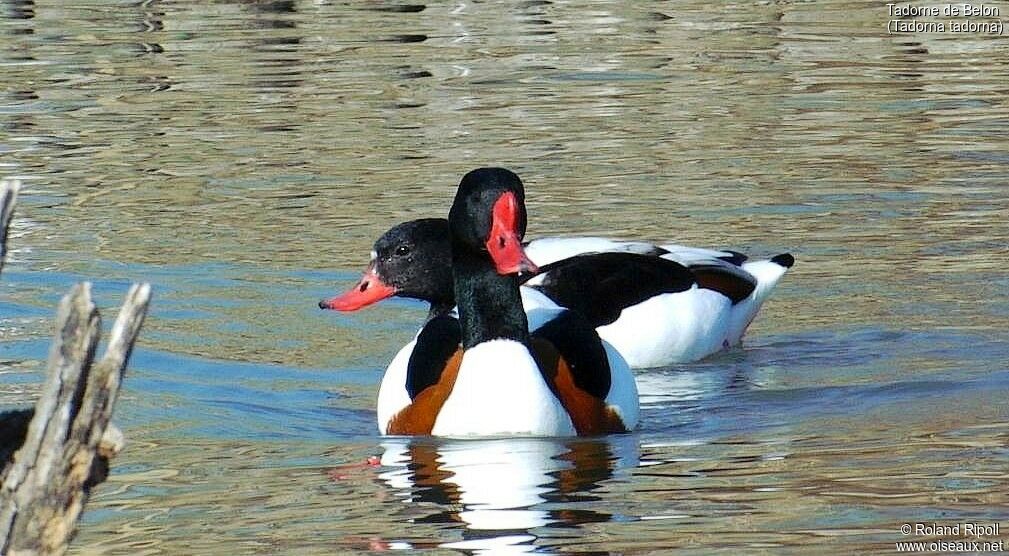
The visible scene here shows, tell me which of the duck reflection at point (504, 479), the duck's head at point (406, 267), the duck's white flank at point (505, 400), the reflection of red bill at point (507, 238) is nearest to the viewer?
the duck reflection at point (504, 479)

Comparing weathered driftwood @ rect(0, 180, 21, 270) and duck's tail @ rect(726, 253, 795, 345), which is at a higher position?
weathered driftwood @ rect(0, 180, 21, 270)

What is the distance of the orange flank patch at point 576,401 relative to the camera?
813 centimetres

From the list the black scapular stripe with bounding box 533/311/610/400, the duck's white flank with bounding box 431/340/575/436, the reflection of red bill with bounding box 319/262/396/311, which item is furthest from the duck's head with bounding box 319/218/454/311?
the duck's white flank with bounding box 431/340/575/436

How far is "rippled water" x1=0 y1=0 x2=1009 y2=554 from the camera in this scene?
682cm

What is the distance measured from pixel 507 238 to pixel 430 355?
855 millimetres

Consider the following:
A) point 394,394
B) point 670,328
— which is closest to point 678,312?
point 670,328

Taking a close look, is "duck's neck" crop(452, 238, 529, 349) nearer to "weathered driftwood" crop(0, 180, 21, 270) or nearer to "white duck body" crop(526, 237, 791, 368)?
"white duck body" crop(526, 237, 791, 368)

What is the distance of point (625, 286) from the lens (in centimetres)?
1003

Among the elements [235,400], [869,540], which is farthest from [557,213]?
[869,540]

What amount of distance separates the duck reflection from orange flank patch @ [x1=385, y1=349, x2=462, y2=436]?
0.06 meters

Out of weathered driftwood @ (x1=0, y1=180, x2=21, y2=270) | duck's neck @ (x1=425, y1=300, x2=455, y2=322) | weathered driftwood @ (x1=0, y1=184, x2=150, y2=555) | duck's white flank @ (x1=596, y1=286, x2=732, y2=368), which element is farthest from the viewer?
duck's neck @ (x1=425, y1=300, x2=455, y2=322)

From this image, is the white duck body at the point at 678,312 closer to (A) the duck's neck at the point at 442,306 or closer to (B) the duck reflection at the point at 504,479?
(A) the duck's neck at the point at 442,306

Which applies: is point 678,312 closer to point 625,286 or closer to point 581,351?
point 625,286

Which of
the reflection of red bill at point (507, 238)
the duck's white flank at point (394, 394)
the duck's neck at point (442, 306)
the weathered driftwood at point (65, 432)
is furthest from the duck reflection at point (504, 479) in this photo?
the weathered driftwood at point (65, 432)
